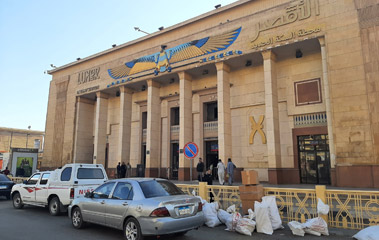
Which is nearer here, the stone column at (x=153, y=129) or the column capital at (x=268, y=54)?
the column capital at (x=268, y=54)

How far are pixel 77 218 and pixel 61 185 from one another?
2.63 metres

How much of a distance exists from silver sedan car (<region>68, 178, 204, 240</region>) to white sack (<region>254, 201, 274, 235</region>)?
1.70m

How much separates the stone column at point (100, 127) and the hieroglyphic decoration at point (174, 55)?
3031mm

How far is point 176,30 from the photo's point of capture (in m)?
22.8

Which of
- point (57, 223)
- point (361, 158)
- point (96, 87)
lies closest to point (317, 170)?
point (361, 158)

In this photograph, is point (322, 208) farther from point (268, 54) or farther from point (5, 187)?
point (5, 187)

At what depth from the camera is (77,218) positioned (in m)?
7.86

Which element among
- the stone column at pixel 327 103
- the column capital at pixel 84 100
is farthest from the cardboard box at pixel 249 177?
the column capital at pixel 84 100

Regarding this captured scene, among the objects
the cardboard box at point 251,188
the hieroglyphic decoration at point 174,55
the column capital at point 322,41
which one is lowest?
the cardboard box at point 251,188

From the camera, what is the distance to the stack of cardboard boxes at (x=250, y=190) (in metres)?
8.23

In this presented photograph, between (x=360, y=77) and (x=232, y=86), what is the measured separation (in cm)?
882

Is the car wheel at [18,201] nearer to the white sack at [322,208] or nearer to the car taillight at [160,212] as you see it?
the car taillight at [160,212]

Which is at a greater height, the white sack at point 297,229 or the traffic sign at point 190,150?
the traffic sign at point 190,150

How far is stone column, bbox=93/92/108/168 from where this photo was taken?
87.7 feet
